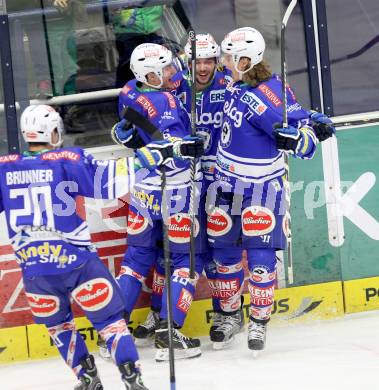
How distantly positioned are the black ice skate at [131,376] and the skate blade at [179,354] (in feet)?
2.58

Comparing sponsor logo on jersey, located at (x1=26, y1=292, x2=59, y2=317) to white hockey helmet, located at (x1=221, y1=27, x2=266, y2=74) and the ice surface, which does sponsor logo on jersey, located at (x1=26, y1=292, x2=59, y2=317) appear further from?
white hockey helmet, located at (x1=221, y1=27, x2=266, y2=74)

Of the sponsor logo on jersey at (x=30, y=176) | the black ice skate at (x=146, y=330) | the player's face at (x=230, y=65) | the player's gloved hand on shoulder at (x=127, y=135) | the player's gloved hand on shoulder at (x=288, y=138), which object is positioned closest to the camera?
the sponsor logo on jersey at (x=30, y=176)

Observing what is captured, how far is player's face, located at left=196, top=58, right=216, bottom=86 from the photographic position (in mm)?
5934

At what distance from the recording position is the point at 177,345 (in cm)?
586

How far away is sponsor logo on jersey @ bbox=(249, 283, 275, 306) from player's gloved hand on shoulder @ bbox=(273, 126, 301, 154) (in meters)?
0.80

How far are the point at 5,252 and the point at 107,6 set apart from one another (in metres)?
1.51

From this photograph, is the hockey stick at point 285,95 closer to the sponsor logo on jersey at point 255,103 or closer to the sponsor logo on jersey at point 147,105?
the sponsor logo on jersey at point 255,103

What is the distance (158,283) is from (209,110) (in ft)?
3.35

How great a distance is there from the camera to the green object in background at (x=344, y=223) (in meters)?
6.30

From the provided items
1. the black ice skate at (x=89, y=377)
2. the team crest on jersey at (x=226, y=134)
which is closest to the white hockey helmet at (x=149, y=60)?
the team crest on jersey at (x=226, y=134)

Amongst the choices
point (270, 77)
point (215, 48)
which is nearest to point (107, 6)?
point (215, 48)

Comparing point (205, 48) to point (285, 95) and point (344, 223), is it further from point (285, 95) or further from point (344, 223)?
point (344, 223)

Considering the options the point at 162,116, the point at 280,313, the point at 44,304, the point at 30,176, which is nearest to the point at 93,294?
the point at 44,304

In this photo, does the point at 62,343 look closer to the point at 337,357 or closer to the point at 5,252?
the point at 5,252
